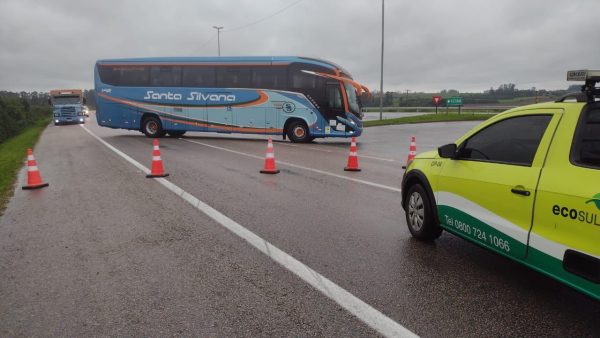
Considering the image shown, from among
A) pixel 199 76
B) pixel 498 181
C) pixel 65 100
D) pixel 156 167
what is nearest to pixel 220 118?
pixel 199 76

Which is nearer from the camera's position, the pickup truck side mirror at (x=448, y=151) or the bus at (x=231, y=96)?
the pickup truck side mirror at (x=448, y=151)

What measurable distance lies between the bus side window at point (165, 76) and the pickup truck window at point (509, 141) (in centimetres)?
1816

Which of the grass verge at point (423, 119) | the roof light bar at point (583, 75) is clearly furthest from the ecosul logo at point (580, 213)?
the grass verge at point (423, 119)

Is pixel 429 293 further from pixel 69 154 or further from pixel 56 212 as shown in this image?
pixel 69 154

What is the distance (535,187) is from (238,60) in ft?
58.0

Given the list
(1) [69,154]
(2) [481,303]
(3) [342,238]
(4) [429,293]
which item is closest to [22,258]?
(3) [342,238]

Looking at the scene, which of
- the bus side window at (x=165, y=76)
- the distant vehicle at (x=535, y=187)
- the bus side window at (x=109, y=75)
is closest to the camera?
the distant vehicle at (x=535, y=187)

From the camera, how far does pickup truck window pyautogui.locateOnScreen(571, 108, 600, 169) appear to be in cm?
287

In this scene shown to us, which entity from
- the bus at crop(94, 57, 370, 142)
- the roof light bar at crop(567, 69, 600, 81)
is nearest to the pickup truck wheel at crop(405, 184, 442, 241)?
the roof light bar at crop(567, 69, 600, 81)

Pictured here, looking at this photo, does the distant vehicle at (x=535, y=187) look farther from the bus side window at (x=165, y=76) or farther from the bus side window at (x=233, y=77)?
the bus side window at (x=165, y=76)

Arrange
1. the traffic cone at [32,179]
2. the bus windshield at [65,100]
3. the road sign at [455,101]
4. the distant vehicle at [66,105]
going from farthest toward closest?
the road sign at [455,101] < the bus windshield at [65,100] < the distant vehicle at [66,105] < the traffic cone at [32,179]

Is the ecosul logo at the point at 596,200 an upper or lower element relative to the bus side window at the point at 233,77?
lower

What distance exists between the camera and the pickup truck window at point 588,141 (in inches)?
113

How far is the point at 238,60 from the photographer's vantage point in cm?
1944
